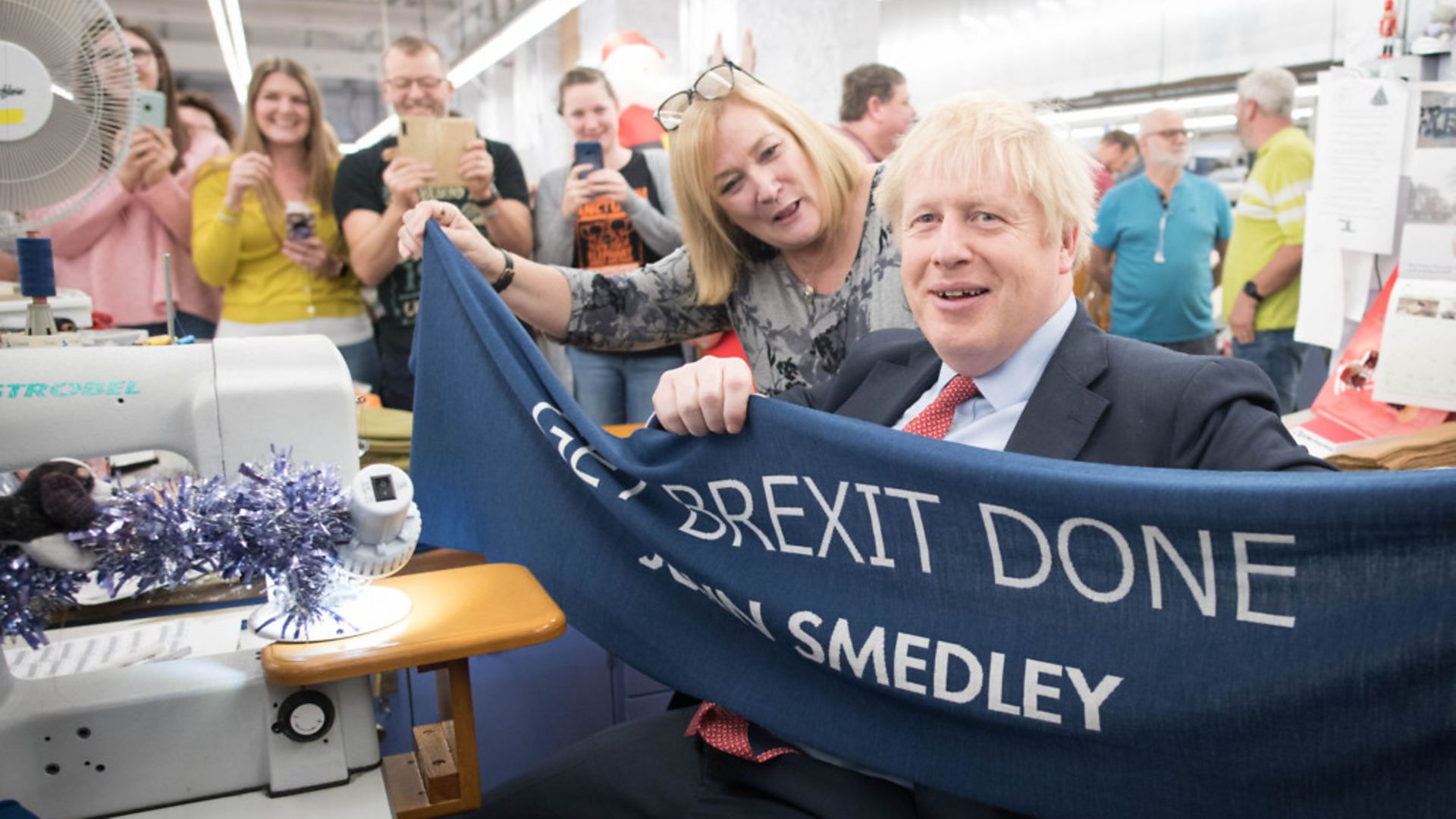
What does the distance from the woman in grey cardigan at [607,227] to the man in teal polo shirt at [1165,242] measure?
2.39 metres

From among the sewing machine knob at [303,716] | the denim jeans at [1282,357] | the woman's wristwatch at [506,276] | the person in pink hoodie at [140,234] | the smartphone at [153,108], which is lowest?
the sewing machine knob at [303,716]

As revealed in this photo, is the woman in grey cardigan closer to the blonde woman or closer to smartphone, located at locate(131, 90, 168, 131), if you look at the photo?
the blonde woman

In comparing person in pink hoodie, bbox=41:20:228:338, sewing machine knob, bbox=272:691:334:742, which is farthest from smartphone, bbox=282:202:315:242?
sewing machine knob, bbox=272:691:334:742

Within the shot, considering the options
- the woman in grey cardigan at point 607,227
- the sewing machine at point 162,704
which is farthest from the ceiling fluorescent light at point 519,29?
the sewing machine at point 162,704

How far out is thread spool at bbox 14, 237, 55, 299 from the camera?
1474mm

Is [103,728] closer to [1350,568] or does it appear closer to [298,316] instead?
[1350,568]

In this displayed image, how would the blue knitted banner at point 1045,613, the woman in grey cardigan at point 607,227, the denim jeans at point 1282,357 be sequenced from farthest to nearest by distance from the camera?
the denim jeans at point 1282,357
the woman in grey cardigan at point 607,227
the blue knitted banner at point 1045,613

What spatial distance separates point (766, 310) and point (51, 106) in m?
1.24

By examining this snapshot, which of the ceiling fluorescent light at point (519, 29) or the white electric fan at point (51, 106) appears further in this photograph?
the ceiling fluorescent light at point (519, 29)

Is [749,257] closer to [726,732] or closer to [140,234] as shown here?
[726,732]

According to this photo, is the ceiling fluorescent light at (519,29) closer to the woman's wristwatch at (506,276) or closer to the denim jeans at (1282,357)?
the woman's wristwatch at (506,276)

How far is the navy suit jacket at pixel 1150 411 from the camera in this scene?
1131mm

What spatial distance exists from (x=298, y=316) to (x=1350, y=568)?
9.25 ft

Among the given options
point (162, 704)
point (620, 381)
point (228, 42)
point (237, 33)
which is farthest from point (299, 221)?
point (228, 42)
